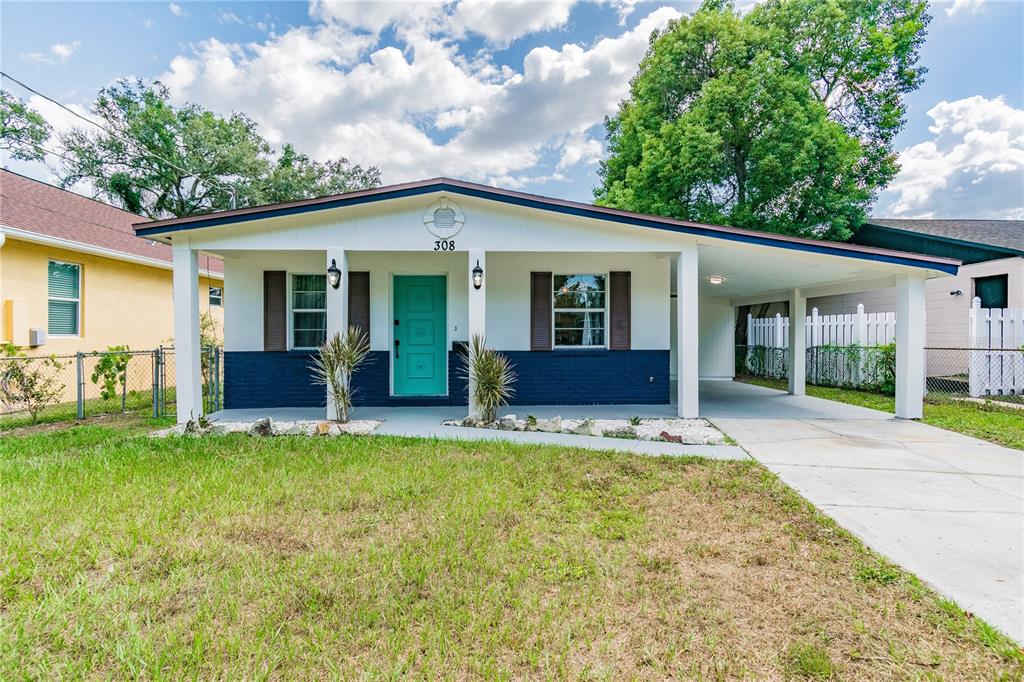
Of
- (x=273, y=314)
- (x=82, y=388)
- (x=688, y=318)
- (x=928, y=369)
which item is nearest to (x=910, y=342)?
(x=688, y=318)

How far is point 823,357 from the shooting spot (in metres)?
11.8

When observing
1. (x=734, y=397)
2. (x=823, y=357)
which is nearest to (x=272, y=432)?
(x=734, y=397)

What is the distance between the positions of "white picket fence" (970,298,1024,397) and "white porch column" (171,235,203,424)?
1321 cm

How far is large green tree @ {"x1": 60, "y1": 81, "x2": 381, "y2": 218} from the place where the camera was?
18.0 m

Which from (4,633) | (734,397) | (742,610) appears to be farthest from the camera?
(734,397)

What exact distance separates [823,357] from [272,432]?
12193mm

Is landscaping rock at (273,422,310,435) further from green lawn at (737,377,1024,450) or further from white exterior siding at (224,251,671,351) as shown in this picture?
green lawn at (737,377,1024,450)

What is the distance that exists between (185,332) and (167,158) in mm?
16731

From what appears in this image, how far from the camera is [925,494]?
3.90 metres

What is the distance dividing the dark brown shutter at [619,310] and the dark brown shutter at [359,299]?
14.0 feet

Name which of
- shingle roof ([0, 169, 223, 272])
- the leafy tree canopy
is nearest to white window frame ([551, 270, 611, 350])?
shingle roof ([0, 169, 223, 272])

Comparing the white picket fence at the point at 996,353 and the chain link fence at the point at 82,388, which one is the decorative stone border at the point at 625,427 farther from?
the white picket fence at the point at 996,353

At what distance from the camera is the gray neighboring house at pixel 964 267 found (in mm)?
10484

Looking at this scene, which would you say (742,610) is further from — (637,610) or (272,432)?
(272,432)
